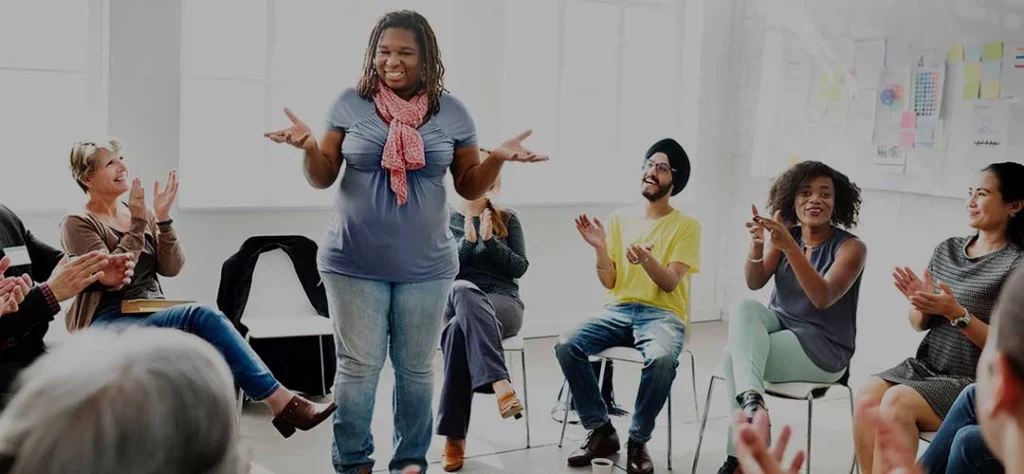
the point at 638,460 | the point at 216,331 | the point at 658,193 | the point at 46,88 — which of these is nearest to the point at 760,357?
the point at 638,460

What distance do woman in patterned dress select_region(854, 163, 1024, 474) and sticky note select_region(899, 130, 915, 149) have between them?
72.6 inches

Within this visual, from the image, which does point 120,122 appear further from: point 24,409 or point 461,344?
point 24,409

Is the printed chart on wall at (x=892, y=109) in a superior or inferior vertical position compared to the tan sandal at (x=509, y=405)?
superior

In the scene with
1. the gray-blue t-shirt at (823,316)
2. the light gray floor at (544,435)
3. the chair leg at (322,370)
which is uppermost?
the gray-blue t-shirt at (823,316)

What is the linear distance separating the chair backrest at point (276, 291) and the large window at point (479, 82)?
0.66m

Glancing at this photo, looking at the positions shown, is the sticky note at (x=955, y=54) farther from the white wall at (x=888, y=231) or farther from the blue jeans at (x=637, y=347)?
the blue jeans at (x=637, y=347)

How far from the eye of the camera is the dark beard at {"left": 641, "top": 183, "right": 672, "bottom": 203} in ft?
13.2

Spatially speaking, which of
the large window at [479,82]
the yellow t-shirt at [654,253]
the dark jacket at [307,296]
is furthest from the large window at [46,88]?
the yellow t-shirt at [654,253]

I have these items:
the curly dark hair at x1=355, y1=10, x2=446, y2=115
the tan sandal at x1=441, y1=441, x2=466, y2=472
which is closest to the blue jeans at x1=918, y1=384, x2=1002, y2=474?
the tan sandal at x1=441, y1=441, x2=466, y2=472

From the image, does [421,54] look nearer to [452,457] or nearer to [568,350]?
[568,350]

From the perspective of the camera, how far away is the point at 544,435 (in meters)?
4.14

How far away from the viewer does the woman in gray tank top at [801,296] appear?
346 centimetres

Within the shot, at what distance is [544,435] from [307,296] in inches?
47.0

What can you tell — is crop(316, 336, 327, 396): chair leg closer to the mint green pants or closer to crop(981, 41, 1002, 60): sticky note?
the mint green pants
